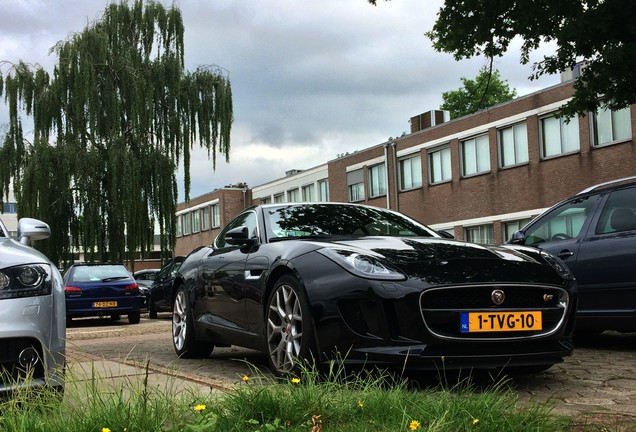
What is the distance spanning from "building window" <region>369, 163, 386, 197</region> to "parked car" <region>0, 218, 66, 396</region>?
1318 inches

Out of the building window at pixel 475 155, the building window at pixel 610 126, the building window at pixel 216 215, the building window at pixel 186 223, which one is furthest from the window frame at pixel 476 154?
the building window at pixel 186 223

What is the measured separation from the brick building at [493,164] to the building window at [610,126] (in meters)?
0.03

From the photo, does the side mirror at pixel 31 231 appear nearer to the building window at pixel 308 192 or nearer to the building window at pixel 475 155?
the building window at pixel 475 155

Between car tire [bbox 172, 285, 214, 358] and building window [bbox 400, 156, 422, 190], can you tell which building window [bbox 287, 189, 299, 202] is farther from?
car tire [bbox 172, 285, 214, 358]

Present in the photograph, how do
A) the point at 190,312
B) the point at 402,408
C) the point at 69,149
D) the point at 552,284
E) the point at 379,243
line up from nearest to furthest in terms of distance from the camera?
the point at 402,408
the point at 552,284
the point at 379,243
the point at 190,312
the point at 69,149

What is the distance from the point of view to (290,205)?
21.0ft

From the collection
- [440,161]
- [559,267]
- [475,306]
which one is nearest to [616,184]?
[559,267]

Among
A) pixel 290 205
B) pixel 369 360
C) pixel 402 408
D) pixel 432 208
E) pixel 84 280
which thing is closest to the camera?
pixel 402 408

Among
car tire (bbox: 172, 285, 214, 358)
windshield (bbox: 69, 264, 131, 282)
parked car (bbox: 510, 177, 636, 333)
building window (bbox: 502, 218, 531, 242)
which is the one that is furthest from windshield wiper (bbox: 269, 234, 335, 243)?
building window (bbox: 502, 218, 531, 242)

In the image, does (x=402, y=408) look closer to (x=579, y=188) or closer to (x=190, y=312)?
(x=190, y=312)

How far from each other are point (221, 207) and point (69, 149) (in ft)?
113

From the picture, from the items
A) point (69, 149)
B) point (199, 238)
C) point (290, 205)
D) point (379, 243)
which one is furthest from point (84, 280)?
point (199, 238)

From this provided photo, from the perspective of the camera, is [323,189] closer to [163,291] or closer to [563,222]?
[163,291]

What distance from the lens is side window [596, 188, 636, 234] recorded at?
6.78 metres
